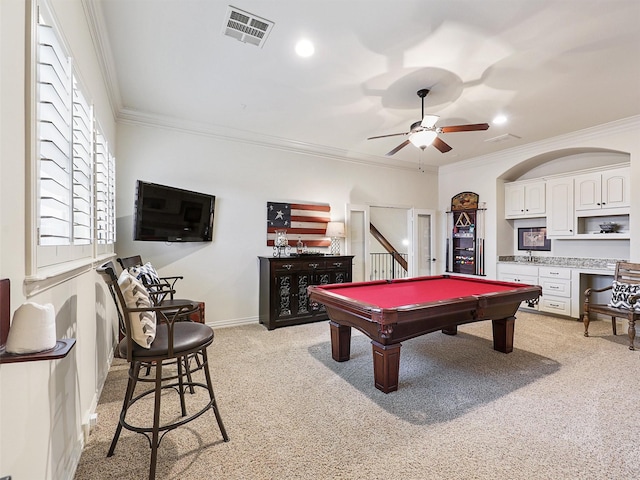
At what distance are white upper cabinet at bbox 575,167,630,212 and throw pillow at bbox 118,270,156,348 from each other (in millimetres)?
6046

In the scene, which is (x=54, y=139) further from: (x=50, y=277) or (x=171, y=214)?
(x=171, y=214)

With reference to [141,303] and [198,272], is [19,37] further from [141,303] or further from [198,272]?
[198,272]

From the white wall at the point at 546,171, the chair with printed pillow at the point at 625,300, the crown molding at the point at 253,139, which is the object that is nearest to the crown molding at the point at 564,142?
the white wall at the point at 546,171

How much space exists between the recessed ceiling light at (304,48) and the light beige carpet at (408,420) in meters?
2.91

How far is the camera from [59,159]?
148cm

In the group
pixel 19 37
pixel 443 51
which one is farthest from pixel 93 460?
pixel 443 51

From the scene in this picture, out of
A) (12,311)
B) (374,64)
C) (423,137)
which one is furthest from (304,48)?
(12,311)

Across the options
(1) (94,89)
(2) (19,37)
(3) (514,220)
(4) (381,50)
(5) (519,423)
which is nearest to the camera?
(2) (19,37)

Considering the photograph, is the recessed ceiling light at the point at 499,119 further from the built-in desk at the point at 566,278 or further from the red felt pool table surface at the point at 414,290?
the built-in desk at the point at 566,278

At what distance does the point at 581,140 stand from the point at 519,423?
15.3ft

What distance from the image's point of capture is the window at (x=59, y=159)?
1212mm

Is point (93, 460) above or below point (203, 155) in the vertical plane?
below

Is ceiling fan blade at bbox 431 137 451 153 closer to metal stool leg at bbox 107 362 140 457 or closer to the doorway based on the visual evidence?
the doorway

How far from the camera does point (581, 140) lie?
476 cm
